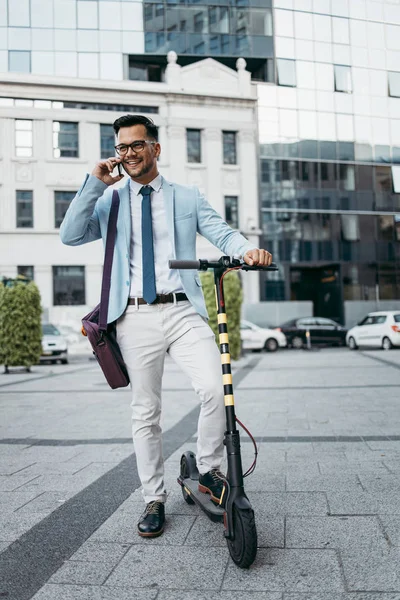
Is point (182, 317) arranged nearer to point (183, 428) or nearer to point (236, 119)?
point (183, 428)

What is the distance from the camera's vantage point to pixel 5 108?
30188 mm

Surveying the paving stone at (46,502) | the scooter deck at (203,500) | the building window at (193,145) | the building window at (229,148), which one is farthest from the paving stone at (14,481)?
the building window at (229,148)

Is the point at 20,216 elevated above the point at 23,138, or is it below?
below

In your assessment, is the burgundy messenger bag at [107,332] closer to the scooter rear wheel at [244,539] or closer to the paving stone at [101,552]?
the paving stone at [101,552]

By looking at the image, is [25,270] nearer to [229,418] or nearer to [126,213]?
[126,213]

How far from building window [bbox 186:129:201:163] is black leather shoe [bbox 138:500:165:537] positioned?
98.6ft

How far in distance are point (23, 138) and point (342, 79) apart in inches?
643

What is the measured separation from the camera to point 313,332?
91.3ft

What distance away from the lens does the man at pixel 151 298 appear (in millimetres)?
3250

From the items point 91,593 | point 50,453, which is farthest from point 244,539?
point 50,453

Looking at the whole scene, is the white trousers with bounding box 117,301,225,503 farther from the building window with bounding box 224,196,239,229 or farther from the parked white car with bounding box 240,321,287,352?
the building window with bounding box 224,196,239,229

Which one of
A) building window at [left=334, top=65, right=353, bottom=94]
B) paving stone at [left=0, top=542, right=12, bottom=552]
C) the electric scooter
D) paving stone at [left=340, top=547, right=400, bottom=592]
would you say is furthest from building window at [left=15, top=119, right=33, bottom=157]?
paving stone at [left=340, top=547, right=400, bottom=592]

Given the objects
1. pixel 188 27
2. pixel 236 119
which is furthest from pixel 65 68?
pixel 236 119

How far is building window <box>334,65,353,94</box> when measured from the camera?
33.9m
